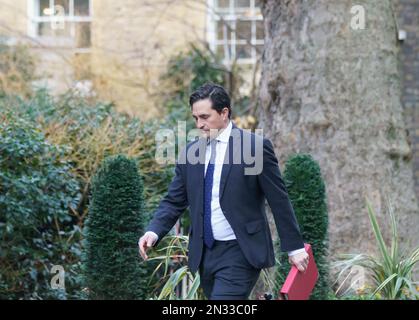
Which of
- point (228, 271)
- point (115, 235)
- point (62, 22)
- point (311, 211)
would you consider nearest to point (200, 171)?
point (228, 271)

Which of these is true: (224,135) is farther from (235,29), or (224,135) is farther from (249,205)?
(235,29)

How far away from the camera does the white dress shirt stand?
550 cm

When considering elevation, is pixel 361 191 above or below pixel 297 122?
below

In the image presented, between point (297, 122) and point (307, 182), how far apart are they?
1.98 m

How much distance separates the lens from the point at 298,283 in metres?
5.31

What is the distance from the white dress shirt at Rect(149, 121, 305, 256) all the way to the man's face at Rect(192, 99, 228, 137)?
0.06 m

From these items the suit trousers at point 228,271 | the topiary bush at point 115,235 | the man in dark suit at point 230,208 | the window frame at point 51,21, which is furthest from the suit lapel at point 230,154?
the window frame at point 51,21

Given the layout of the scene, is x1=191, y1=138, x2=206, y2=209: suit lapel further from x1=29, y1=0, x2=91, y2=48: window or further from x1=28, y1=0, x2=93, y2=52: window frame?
x1=29, y1=0, x2=91, y2=48: window

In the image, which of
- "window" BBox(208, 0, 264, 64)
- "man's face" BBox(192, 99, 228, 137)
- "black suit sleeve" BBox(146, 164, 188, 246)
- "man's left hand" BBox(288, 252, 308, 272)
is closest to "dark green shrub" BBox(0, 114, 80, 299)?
"black suit sleeve" BBox(146, 164, 188, 246)

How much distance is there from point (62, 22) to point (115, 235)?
10.6 m
